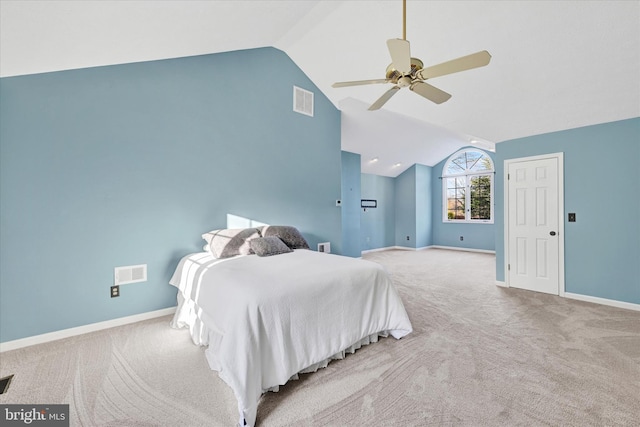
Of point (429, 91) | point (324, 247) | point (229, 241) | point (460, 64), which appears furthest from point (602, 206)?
point (229, 241)

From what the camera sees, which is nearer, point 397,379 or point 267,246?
point 397,379

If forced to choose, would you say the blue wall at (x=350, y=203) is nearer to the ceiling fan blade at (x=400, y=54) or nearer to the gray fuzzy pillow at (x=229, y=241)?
the gray fuzzy pillow at (x=229, y=241)

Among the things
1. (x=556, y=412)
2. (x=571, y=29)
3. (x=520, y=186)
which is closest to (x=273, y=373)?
(x=556, y=412)

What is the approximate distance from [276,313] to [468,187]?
7.59 m

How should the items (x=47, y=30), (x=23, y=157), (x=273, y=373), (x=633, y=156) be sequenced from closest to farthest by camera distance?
(x=273, y=373)
(x=47, y=30)
(x=23, y=157)
(x=633, y=156)

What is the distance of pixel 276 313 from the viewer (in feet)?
5.45

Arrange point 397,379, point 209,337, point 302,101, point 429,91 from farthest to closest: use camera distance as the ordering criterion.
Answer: point 302,101 < point 429,91 < point 209,337 < point 397,379

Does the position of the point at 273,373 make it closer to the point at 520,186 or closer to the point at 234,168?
the point at 234,168

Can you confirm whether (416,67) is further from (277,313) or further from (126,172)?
(126,172)

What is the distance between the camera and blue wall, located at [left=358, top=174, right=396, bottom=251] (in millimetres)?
7430

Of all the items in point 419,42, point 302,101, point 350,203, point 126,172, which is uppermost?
point 419,42

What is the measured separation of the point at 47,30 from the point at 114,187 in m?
1.34

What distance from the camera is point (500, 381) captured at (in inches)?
69.9

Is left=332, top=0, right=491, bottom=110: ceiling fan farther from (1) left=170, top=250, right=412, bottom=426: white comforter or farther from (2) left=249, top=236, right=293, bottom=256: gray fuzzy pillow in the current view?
(2) left=249, top=236, right=293, bottom=256: gray fuzzy pillow
